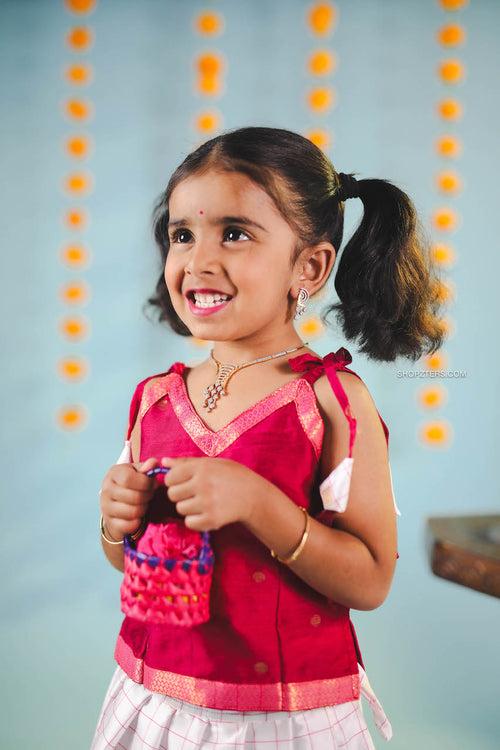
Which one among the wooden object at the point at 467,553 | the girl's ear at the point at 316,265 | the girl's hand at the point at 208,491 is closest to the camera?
the wooden object at the point at 467,553

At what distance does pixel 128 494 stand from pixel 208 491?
103 millimetres

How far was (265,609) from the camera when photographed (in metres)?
0.91

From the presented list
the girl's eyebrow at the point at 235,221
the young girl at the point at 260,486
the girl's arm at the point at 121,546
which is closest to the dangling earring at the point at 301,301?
the young girl at the point at 260,486

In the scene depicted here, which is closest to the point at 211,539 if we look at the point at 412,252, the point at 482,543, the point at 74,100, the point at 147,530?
the point at 147,530

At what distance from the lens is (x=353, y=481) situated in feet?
3.01

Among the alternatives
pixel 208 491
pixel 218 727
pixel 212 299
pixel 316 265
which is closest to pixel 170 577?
pixel 208 491

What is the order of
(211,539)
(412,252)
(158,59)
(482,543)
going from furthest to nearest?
(158,59), (412,252), (211,539), (482,543)

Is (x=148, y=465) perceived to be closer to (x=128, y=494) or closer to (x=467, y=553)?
(x=128, y=494)

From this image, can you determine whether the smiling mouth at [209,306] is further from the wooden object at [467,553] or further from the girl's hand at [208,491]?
the wooden object at [467,553]

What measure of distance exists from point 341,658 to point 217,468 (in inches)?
11.6

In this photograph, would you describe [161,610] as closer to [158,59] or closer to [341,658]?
[341,658]

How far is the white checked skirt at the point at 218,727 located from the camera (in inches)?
35.5

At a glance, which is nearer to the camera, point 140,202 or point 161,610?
point 161,610

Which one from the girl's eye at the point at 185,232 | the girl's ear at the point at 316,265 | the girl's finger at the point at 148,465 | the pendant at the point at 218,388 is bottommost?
the girl's finger at the point at 148,465
